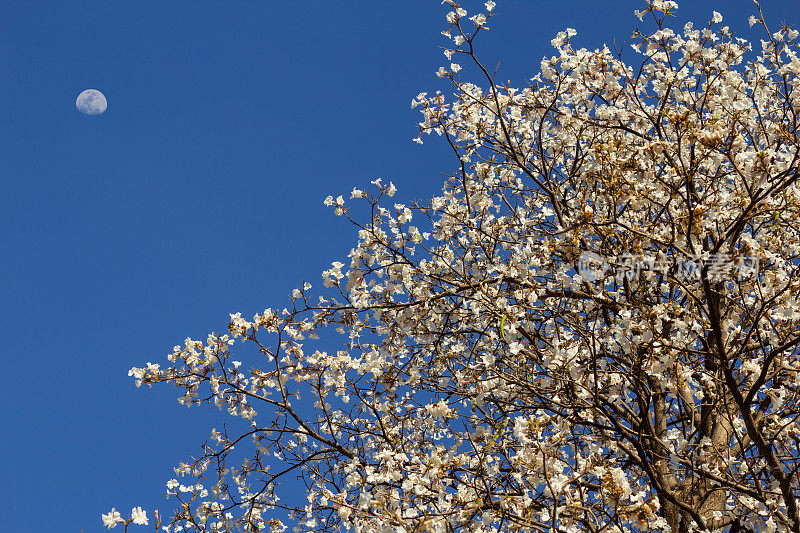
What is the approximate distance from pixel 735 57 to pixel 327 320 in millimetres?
5029

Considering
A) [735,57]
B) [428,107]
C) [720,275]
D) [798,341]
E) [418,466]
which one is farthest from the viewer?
[428,107]

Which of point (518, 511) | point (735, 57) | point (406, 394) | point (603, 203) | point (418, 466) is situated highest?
point (735, 57)

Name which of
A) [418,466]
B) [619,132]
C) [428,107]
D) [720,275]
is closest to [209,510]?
[418,466]

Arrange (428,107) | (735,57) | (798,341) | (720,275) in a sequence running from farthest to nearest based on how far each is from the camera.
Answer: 1. (428,107)
2. (735,57)
3. (720,275)
4. (798,341)

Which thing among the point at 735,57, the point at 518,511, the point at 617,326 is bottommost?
the point at 518,511

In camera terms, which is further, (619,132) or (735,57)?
(619,132)

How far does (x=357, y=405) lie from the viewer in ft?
26.4

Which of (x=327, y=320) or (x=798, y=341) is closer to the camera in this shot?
(x=798, y=341)

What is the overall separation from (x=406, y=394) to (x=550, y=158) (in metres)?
3.18

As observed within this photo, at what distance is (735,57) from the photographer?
6922 millimetres

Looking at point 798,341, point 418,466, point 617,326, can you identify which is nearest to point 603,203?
point 617,326

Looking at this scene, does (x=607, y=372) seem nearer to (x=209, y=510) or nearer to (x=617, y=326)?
(x=617, y=326)

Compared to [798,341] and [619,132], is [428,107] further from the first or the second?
[798,341]

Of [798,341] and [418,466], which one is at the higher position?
[418,466]
